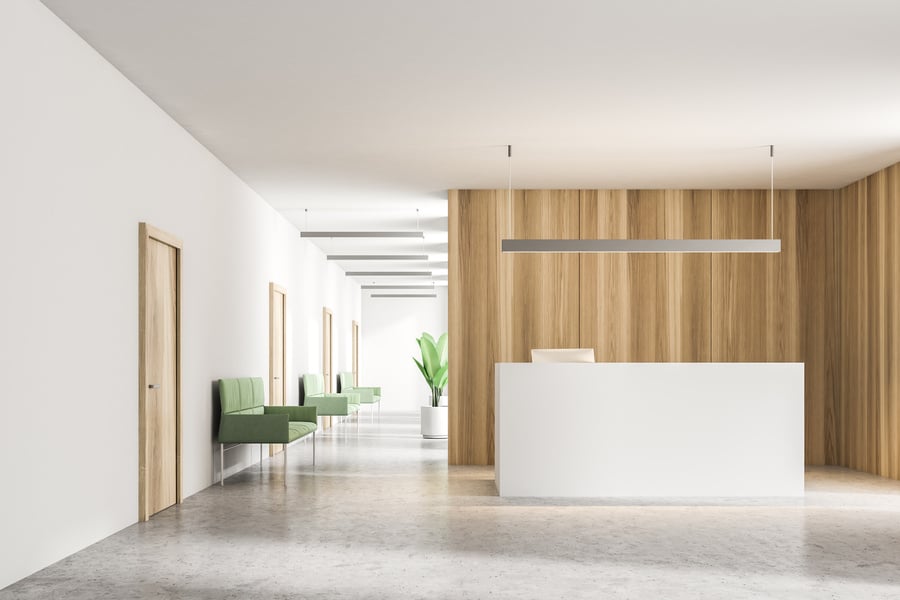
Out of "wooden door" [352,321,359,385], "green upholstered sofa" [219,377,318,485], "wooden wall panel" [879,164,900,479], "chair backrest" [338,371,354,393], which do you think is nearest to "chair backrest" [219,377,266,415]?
"green upholstered sofa" [219,377,318,485]

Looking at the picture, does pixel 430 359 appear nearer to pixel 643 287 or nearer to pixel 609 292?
pixel 609 292

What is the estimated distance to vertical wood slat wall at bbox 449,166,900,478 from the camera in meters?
9.80

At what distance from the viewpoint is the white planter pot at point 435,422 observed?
13.3m

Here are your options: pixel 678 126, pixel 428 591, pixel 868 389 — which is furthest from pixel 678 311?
pixel 428 591

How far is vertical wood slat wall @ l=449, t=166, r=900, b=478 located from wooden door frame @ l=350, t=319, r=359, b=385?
10.5 metres

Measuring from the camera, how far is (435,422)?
13305 mm

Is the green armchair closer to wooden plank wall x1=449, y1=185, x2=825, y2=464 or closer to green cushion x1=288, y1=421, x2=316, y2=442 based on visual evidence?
green cushion x1=288, y1=421, x2=316, y2=442

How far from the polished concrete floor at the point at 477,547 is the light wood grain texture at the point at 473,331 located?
164 centimetres

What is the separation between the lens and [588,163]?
8.60m

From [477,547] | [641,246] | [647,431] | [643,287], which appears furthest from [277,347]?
[477,547]

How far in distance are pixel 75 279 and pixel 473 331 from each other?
5286mm

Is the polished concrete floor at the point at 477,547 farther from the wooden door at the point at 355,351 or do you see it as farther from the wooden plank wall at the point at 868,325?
the wooden door at the point at 355,351

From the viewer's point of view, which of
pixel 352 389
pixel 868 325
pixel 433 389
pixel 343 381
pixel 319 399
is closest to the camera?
pixel 868 325

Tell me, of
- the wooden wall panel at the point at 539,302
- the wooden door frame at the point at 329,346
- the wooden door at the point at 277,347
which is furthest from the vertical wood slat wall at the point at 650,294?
the wooden door frame at the point at 329,346
